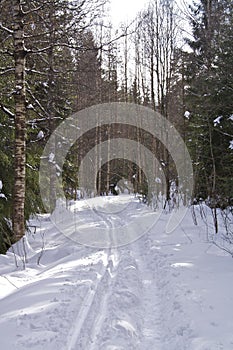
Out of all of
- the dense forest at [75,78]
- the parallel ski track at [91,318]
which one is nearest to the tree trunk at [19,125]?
the dense forest at [75,78]

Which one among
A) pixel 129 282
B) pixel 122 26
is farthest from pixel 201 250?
pixel 122 26

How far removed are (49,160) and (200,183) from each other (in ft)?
20.5

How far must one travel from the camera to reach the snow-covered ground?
3.65 m

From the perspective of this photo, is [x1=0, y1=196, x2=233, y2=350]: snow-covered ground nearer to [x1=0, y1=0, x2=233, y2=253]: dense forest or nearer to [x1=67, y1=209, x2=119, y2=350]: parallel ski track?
[x1=67, y1=209, x2=119, y2=350]: parallel ski track

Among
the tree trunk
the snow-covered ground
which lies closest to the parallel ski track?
the snow-covered ground

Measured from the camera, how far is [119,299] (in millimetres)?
4852

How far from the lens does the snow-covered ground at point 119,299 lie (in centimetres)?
365

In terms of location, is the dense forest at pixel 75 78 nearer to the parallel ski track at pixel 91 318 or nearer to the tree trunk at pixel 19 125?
the tree trunk at pixel 19 125

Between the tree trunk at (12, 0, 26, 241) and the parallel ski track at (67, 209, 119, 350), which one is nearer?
the parallel ski track at (67, 209, 119, 350)

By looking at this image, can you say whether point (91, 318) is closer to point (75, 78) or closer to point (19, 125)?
point (19, 125)

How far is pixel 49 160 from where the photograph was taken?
46.2 ft

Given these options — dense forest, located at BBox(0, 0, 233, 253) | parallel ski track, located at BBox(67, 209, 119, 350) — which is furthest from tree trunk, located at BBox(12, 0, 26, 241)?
parallel ski track, located at BBox(67, 209, 119, 350)

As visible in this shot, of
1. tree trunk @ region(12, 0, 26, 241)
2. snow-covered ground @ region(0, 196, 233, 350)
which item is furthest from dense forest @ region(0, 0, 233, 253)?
snow-covered ground @ region(0, 196, 233, 350)

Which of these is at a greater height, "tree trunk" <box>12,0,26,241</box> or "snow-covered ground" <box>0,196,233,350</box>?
"tree trunk" <box>12,0,26,241</box>
